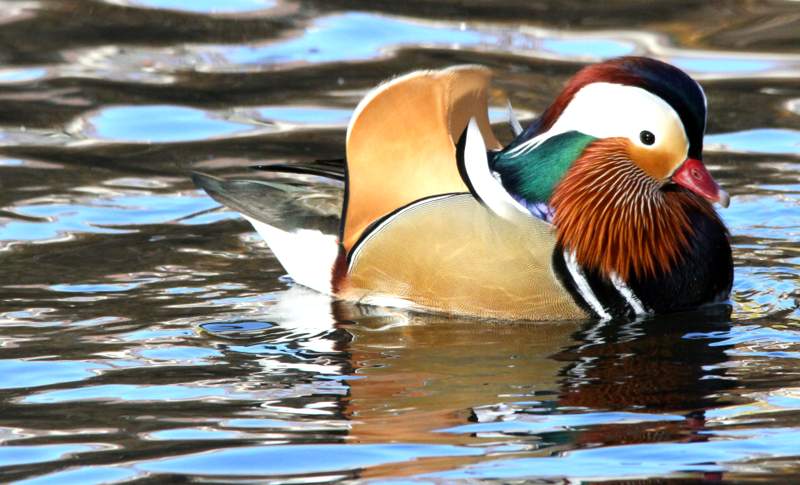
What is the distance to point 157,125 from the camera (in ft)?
31.3

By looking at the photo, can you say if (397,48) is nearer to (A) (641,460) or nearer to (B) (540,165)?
(B) (540,165)

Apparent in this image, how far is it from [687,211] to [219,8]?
535 cm

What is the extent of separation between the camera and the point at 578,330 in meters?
6.41

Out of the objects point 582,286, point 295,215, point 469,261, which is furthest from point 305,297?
point 582,286

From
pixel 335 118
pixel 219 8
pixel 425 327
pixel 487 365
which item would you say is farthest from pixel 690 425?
pixel 219 8

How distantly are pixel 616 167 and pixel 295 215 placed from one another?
1391mm

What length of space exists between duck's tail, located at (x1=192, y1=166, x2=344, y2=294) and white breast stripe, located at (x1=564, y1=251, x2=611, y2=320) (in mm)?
1033

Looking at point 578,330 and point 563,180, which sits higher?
point 563,180

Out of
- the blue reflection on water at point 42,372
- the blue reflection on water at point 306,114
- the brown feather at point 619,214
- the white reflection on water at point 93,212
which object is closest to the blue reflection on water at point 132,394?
the blue reflection on water at point 42,372

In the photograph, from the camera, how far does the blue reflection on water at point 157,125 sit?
936 centimetres

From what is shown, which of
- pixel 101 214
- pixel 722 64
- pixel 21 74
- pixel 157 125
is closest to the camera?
pixel 101 214

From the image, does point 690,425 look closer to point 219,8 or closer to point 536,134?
point 536,134

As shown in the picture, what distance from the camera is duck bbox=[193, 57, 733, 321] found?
6.37 m

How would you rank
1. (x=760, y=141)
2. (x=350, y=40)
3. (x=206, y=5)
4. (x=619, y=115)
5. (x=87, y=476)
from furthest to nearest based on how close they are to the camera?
(x=206, y=5) → (x=350, y=40) → (x=760, y=141) → (x=619, y=115) → (x=87, y=476)
